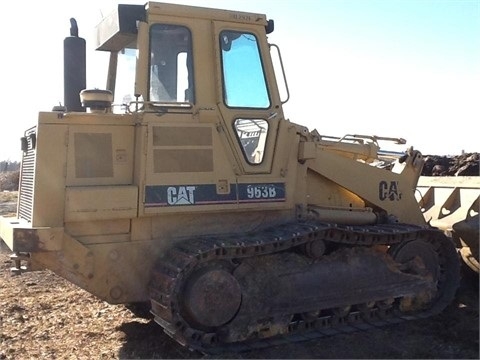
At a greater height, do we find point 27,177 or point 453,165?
point 453,165

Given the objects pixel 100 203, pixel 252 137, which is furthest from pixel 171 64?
pixel 100 203

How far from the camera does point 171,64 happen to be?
6.67 metres

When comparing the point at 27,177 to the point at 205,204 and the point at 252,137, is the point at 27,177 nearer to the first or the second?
the point at 205,204

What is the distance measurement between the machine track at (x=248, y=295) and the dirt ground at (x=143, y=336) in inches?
7.0

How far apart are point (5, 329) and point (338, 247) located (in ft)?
12.6

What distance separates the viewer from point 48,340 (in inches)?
259

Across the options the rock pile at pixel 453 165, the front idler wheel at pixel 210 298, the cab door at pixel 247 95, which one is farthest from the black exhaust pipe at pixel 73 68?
the rock pile at pixel 453 165

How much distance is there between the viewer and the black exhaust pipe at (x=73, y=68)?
22.9 ft

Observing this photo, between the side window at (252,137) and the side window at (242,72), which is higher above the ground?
the side window at (242,72)

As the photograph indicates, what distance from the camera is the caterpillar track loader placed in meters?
5.96

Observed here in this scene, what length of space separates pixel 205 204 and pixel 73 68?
2.23m

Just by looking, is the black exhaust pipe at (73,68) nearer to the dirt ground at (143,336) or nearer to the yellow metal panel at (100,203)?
the yellow metal panel at (100,203)

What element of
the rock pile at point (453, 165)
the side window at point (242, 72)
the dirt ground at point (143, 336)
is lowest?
the dirt ground at point (143, 336)

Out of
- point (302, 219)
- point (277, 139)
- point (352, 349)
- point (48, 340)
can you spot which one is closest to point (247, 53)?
point (277, 139)
